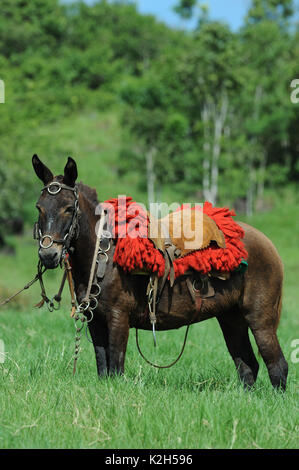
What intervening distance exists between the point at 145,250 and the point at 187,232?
1.67 ft

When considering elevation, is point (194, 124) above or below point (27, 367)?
above

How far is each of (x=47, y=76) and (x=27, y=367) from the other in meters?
46.2

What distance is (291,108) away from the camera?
34531 millimetres

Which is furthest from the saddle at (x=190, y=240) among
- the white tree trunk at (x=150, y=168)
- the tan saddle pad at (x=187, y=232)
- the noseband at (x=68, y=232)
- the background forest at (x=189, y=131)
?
the white tree trunk at (x=150, y=168)

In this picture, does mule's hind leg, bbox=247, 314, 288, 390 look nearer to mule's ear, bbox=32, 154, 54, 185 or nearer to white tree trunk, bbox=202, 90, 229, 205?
mule's ear, bbox=32, 154, 54, 185

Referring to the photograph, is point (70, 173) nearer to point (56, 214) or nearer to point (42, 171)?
point (42, 171)

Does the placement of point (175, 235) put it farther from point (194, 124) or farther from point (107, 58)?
point (107, 58)

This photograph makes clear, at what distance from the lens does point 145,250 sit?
4430 millimetres

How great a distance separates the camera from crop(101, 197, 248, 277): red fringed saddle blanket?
4.42m

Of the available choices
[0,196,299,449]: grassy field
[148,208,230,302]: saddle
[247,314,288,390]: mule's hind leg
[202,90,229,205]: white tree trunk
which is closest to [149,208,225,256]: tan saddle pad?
[148,208,230,302]: saddle

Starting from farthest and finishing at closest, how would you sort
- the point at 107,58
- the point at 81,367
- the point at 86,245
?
the point at 107,58
the point at 81,367
the point at 86,245

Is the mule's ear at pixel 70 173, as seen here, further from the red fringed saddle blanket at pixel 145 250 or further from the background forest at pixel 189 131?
the background forest at pixel 189 131
